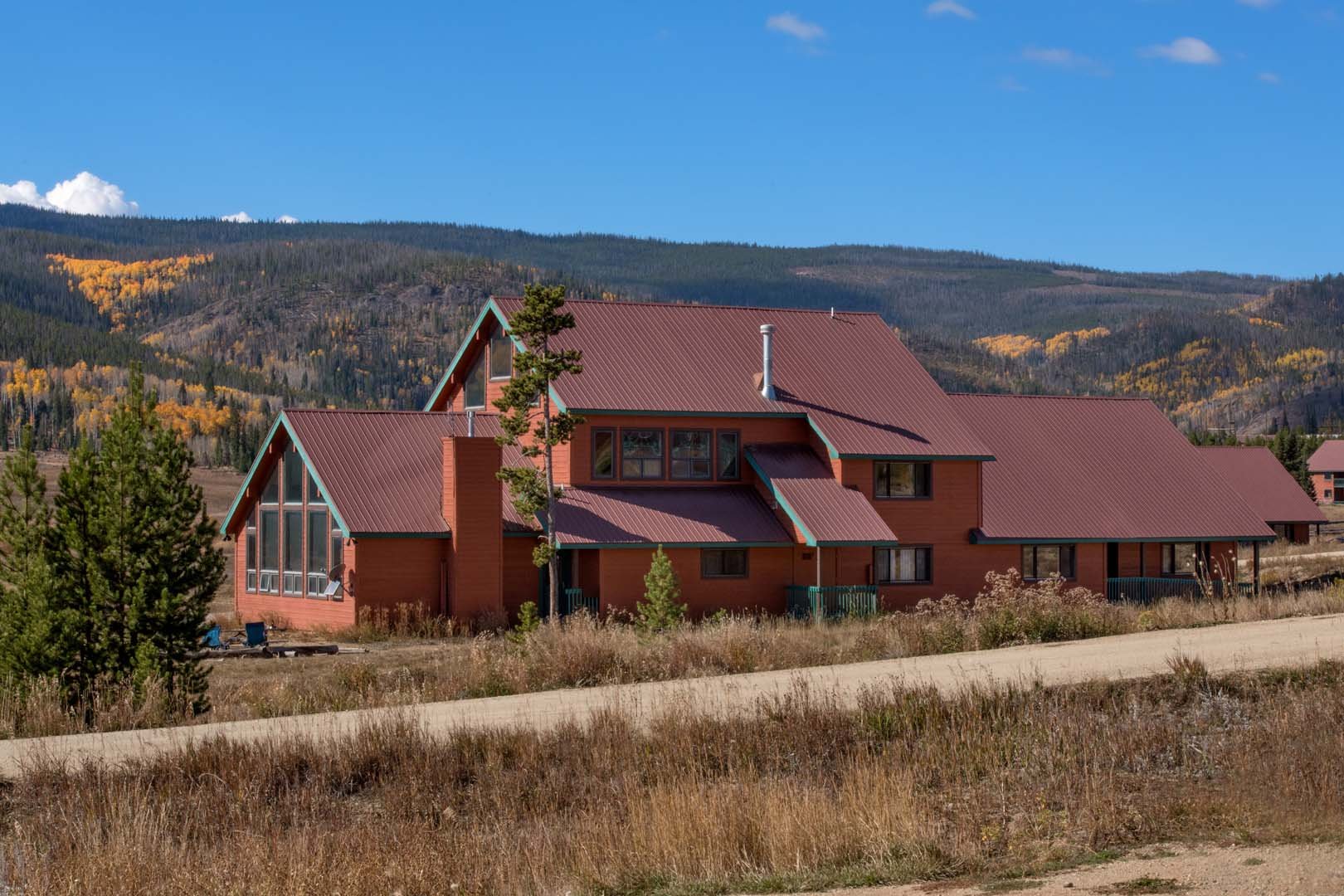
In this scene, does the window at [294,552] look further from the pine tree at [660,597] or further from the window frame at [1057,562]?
the window frame at [1057,562]

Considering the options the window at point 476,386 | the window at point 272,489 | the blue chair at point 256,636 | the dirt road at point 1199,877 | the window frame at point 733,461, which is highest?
the window at point 476,386

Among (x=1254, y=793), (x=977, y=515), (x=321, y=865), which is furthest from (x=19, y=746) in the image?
(x=977, y=515)

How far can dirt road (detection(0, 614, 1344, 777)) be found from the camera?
1872 cm

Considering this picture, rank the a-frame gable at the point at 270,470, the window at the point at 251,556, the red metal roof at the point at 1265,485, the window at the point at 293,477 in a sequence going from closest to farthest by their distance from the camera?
the a-frame gable at the point at 270,470
the window at the point at 293,477
the window at the point at 251,556
the red metal roof at the point at 1265,485

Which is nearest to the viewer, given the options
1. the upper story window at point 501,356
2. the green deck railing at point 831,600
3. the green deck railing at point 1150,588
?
the green deck railing at point 831,600

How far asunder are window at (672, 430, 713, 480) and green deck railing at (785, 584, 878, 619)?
12.4ft

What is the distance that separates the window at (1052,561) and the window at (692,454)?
1008cm

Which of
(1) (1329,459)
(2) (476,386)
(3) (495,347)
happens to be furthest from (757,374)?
(1) (1329,459)

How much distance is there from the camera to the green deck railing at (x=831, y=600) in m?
42.4

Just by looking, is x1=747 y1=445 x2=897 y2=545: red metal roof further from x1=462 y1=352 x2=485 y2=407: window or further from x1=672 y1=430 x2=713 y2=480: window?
x1=462 y1=352 x2=485 y2=407: window

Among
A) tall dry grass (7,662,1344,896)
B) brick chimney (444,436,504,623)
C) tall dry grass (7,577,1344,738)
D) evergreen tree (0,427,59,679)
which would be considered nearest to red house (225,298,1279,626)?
brick chimney (444,436,504,623)

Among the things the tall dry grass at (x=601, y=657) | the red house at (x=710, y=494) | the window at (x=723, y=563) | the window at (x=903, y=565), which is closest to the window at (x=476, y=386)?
the red house at (x=710, y=494)

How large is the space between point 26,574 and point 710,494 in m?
23.3

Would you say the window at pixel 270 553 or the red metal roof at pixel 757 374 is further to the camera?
the window at pixel 270 553
